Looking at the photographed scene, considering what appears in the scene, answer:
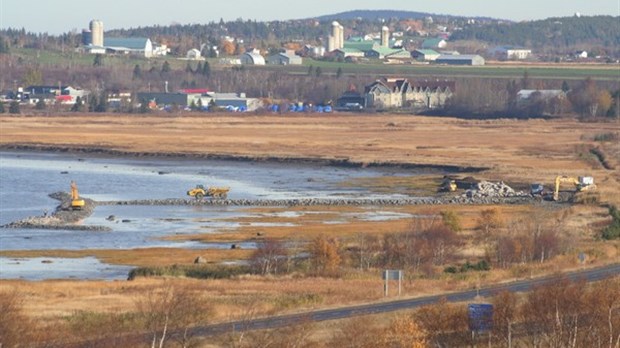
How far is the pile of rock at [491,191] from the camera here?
61.7 meters

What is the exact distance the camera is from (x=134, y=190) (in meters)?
63.6

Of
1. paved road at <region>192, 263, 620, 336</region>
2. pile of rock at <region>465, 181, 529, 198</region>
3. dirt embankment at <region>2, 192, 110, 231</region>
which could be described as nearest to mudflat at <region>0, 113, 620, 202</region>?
pile of rock at <region>465, 181, 529, 198</region>

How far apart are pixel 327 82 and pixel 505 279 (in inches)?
4522

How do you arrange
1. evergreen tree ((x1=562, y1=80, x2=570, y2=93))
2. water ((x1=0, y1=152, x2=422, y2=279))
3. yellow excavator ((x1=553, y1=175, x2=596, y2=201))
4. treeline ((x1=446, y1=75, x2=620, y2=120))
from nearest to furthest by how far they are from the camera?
water ((x1=0, y1=152, x2=422, y2=279))
yellow excavator ((x1=553, y1=175, x2=596, y2=201))
treeline ((x1=446, y1=75, x2=620, y2=120))
evergreen tree ((x1=562, y1=80, x2=570, y2=93))

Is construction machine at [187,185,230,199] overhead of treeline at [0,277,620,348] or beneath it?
beneath

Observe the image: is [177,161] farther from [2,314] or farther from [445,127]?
[2,314]

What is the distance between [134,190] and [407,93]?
3141 inches

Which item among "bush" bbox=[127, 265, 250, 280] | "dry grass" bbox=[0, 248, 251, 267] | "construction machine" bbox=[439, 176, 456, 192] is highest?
"bush" bbox=[127, 265, 250, 280]

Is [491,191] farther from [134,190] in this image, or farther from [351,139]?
[351,139]

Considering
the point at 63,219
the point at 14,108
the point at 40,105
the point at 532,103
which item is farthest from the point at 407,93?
the point at 63,219

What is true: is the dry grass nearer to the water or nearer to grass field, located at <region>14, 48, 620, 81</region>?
the water

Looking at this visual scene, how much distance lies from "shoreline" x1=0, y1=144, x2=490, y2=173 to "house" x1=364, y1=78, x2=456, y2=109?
5362 cm

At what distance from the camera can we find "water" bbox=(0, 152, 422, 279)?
1817 inches

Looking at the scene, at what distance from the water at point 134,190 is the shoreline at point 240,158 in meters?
1.25
